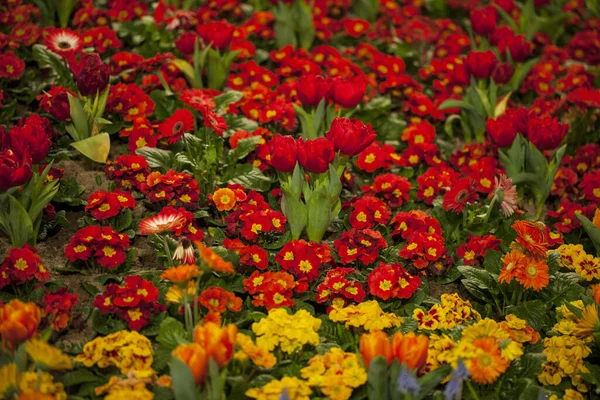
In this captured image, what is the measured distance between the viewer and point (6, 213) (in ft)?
9.82

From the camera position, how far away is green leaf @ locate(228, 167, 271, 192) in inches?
138

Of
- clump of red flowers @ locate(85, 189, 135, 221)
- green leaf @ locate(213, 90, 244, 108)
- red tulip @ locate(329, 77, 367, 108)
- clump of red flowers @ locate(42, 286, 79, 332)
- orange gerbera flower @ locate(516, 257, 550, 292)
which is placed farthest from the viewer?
green leaf @ locate(213, 90, 244, 108)

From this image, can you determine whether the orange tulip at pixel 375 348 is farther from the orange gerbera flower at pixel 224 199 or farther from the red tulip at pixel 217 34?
the red tulip at pixel 217 34

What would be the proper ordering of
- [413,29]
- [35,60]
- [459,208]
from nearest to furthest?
[459,208] → [35,60] → [413,29]

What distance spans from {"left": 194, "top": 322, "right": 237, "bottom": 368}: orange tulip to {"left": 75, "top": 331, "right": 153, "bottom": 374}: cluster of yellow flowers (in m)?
0.23

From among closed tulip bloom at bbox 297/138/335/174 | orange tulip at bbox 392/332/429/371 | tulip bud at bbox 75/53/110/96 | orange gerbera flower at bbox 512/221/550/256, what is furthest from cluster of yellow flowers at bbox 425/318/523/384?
tulip bud at bbox 75/53/110/96

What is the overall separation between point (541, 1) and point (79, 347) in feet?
12.8

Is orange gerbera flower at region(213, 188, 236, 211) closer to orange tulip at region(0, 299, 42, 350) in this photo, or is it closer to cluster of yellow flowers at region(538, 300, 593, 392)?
orange tulip at region(0, 299, 42, 350)

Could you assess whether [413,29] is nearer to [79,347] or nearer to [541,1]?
[541,1]

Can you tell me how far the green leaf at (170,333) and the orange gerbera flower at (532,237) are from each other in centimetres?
131

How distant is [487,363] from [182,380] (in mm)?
968

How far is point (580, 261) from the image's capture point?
3.22 meters

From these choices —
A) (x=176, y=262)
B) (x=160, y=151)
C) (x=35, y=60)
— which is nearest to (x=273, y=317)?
(x=176, y=262)

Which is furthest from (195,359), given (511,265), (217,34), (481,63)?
(481,63)
